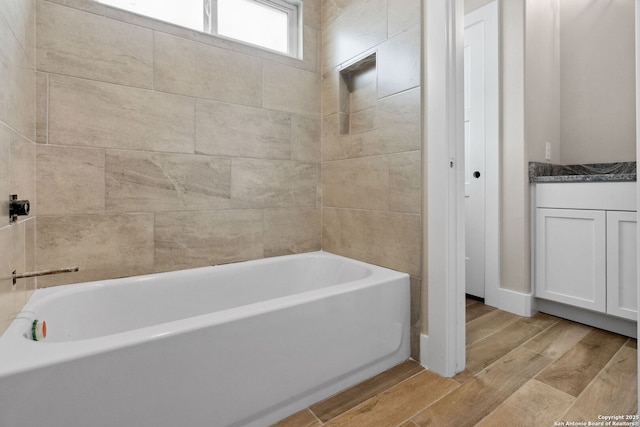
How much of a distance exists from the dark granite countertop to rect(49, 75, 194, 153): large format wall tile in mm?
2222

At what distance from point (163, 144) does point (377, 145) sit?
3.79 feet

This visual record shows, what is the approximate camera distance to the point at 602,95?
2332 millimetres

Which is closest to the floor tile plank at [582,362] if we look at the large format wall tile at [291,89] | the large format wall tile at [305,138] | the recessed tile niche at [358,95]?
the recessed tile niche at [358,95]

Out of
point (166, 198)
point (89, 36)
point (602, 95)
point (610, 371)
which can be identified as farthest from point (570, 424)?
point (89, 36)

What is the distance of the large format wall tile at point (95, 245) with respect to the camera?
1.43 m

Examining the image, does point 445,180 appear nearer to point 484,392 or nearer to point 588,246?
point 484,392

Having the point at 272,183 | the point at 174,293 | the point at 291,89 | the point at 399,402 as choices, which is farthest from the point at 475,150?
the point at 174,293

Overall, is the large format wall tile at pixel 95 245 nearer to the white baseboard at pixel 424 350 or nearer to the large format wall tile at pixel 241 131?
the large format wall tile at pixel 241 131

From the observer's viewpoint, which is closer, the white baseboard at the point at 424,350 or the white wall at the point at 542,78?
the white baseboard at the point at 424,350

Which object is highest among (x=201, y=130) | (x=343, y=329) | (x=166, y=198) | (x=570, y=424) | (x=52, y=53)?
(x=52, y=53)

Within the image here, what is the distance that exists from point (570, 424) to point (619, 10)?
9.02 feet

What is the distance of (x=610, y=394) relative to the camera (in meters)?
1.29

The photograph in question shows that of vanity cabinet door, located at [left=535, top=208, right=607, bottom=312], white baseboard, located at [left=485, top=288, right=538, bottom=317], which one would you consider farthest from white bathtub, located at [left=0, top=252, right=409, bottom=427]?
vanity cabinet door, located at [left=535, top=208, right=607, bottom=312]

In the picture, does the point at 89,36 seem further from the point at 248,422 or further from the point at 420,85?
the point at 248,422
